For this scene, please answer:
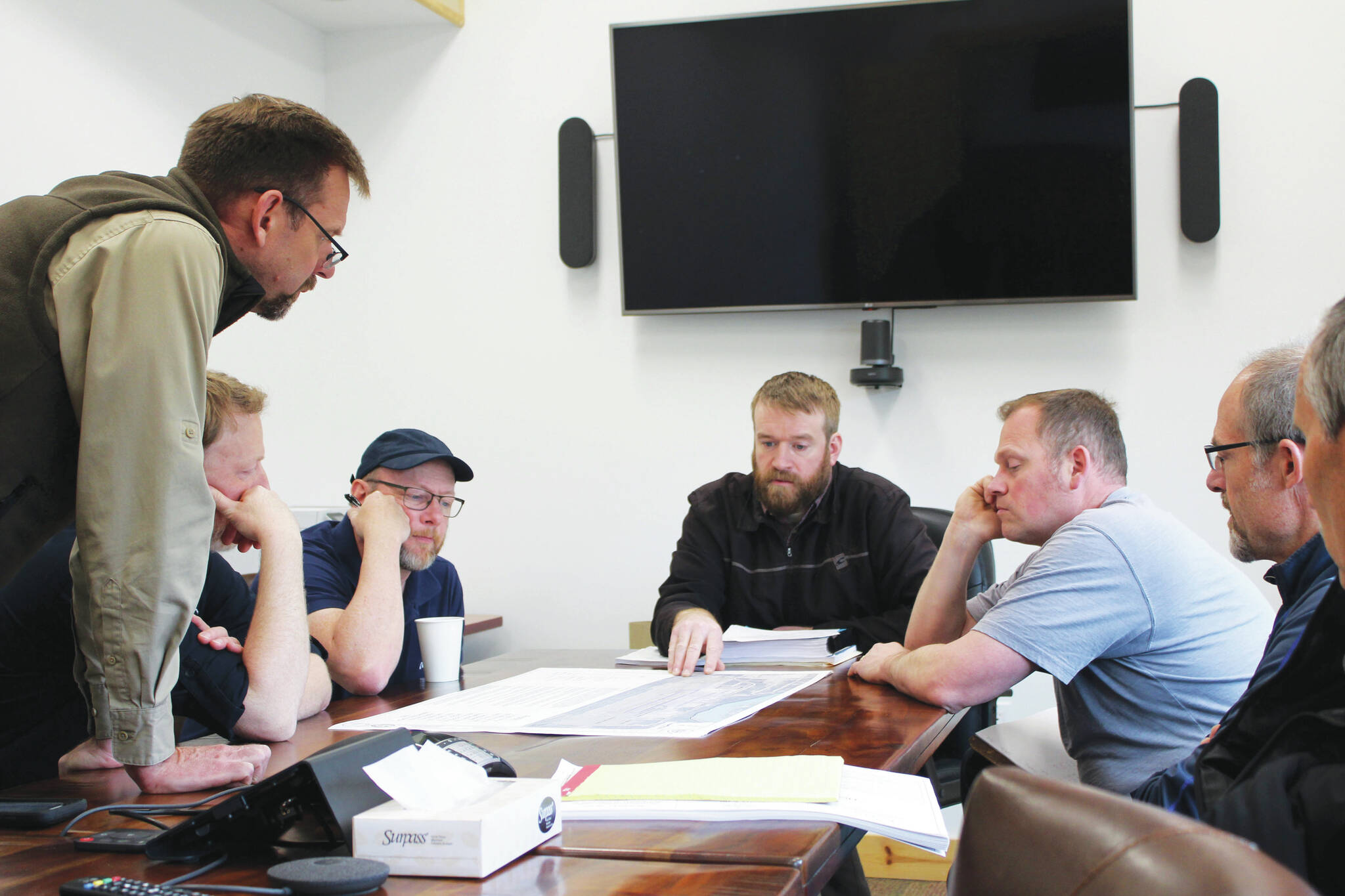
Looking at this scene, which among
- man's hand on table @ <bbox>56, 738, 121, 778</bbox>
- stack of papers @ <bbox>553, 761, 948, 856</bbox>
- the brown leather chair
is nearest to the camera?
the brown leather chair

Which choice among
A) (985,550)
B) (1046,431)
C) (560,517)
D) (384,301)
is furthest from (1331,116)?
(384,301)

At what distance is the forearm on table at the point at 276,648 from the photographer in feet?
4.66

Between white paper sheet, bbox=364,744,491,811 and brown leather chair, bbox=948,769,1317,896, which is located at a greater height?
brown leather chair, bbox=948,769,1317,896

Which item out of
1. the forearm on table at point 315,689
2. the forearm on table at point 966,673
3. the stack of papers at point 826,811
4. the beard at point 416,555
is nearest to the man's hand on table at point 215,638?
the forearm on table at point 315,689

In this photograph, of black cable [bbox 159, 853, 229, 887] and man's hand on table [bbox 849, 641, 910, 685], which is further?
man's hand on table [bbox 849, 641, 910, 685]

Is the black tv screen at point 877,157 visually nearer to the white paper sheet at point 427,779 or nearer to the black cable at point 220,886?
the white paper sheet at point 427,779

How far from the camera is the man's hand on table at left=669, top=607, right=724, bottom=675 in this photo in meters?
1.98

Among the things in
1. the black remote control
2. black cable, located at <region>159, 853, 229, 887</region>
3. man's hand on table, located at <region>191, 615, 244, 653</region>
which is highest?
man's hand on table, located at <region>191, 615, 244, 653</region>

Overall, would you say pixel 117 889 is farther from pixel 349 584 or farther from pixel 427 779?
pixel 349 584

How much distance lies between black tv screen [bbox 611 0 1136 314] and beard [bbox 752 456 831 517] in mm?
867

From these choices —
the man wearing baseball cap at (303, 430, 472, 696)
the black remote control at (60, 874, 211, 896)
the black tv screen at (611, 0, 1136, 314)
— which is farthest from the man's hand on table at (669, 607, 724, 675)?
the black tv screen at (611, 0, 1136, 314)

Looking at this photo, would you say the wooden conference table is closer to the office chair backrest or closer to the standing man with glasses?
the standing man with glasses

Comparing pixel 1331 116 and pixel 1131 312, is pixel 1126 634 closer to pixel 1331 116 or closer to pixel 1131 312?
pixel 1131 312

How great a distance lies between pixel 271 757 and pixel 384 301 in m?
2.82
